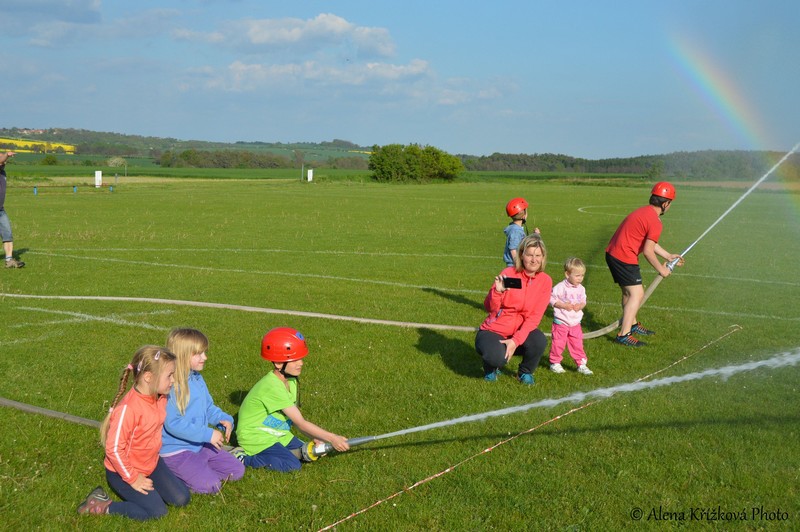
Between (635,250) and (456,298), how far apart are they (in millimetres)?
4036

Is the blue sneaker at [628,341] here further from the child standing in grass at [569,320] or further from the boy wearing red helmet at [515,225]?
the boy wearing red helmet at [515,225]

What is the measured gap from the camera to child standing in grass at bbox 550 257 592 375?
951 cm

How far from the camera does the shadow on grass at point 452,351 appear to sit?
953 centimetres

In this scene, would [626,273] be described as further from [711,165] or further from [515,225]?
[711,165]

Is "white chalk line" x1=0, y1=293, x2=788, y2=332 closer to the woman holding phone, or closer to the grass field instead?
the grass field

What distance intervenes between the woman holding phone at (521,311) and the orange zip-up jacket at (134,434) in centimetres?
418

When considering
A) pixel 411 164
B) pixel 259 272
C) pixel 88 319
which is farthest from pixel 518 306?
pixel 411 164

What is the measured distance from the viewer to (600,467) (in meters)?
6.41

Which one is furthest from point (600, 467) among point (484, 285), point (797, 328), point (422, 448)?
point (484, 285)

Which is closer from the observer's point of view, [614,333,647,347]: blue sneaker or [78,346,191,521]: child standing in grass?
[78,346,191,521]: child standing in grass

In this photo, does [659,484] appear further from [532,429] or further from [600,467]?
[532,429]

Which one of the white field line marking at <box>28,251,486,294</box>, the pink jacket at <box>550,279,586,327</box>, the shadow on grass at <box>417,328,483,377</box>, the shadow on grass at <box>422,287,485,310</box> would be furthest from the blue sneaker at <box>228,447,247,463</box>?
the white field line marking at <box>28,251,486,294</box>

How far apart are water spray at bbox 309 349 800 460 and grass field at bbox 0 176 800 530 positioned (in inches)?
5.0

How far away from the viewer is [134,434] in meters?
5.50
